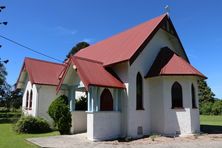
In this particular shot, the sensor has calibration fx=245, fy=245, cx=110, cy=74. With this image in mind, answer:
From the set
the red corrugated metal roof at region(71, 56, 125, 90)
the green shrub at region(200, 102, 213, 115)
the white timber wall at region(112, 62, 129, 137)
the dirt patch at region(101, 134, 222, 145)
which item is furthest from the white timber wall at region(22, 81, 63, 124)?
the green shrub at region(200, 102, 213, 115)

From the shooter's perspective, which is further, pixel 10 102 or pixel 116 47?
pixel 10 102

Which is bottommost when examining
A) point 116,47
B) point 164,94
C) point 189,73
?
point 164,94

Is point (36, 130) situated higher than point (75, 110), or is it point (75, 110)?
point (75, 110)

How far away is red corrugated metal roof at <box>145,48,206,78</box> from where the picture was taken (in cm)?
1612

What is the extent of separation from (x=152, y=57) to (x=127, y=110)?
15.9 feet

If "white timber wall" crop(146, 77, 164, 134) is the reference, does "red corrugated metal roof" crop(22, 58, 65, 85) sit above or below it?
above

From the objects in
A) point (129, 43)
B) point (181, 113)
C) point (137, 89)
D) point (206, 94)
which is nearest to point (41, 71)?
point (129, 43)

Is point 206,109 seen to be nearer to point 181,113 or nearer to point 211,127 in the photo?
point 211,127

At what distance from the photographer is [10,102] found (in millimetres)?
54969

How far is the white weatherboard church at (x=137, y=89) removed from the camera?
14.8 m

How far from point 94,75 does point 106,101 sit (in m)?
2.50

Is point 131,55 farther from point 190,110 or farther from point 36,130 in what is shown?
point 36,130

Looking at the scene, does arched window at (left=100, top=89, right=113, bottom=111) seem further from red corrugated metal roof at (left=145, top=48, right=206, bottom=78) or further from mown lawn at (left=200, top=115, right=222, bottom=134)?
mown lawn at (left=200, top=115, right=222, bottom=134)

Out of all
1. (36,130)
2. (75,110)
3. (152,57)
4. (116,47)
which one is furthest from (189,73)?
(36,130)
